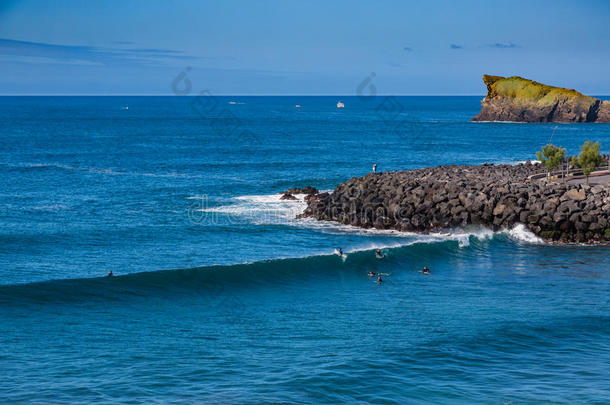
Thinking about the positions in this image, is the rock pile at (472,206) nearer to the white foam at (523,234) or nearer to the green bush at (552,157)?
the white foam at (523,234)

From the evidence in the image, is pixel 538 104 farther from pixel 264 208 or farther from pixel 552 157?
pixel 264 208

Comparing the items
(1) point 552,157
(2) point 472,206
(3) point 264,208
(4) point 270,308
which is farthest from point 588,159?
(4) point 270,308

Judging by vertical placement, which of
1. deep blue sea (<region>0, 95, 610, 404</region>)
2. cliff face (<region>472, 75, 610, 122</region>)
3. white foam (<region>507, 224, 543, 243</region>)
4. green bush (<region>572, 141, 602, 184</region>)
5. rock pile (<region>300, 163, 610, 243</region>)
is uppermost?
cliff face (<region>472, 75, 610, 122</region>)

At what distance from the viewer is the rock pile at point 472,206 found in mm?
46156

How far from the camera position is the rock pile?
46.2 m

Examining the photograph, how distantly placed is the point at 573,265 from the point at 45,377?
29887 millimetres

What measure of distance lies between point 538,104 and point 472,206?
156m

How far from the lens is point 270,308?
34000mm

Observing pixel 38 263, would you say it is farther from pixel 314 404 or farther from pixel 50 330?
pixel 314 404

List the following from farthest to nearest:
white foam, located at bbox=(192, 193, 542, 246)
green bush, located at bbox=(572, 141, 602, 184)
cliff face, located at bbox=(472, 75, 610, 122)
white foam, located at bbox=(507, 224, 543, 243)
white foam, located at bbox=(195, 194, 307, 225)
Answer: cliff face, located at bbox=(472, 75, 610, 122)
green bush, located at bbox=(572, 141, 602, 184)
white foam, located at bbox=(195, 194, 307, 225)
white foam, located at bbox=(192, 193, 542, 246)
white foam, located at bbox=(507, 224, 543, 243)

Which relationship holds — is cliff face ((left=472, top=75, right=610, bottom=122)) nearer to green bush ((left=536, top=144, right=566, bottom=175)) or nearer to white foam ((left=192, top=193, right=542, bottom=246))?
green bush ((left=536, top=144, right=566, bottom=175))

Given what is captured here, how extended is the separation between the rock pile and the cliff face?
14515 centimetres

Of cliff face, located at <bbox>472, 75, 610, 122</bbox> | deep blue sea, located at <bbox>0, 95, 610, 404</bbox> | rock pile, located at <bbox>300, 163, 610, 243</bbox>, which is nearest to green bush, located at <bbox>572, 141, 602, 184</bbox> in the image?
rock pile, located at <bbox>300, 163, 610, 243</bbox>

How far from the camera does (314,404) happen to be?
2148 cm
